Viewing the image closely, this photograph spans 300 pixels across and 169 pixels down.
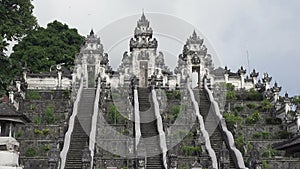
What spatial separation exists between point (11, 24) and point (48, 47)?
15.8 m

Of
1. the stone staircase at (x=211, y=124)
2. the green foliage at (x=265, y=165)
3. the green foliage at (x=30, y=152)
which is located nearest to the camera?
the green foliage at (x=265, y=165)

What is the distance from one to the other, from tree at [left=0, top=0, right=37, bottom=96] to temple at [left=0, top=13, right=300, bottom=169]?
92.3 inches

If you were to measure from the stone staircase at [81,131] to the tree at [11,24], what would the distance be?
6.44 m

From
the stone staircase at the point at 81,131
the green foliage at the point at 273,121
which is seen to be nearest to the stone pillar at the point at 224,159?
the stone staircase at the point at 81,131

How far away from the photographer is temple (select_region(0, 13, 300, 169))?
74.5 feet

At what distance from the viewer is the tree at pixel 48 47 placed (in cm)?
5047

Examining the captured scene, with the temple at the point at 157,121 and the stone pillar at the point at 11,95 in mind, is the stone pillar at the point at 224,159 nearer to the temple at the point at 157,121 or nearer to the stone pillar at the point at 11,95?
the temple at the point at 157,121

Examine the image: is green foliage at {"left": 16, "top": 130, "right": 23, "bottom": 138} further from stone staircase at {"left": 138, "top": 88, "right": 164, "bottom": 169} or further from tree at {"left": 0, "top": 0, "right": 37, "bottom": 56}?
tree at {"left": 0, "top": 0, "right": 37, "bottom": 56}

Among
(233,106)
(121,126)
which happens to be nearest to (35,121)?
(121,126)

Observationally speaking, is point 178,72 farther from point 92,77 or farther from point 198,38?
point 92,77

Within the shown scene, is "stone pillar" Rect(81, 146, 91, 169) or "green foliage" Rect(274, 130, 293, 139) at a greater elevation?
"green foliage" Rect(274, 130, 293, 139)

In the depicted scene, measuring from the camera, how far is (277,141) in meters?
27.0

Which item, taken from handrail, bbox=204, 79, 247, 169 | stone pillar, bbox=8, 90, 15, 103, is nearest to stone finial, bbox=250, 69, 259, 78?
handrail, bbox=204, 79, 247, 169

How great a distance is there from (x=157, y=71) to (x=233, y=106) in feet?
41.0
